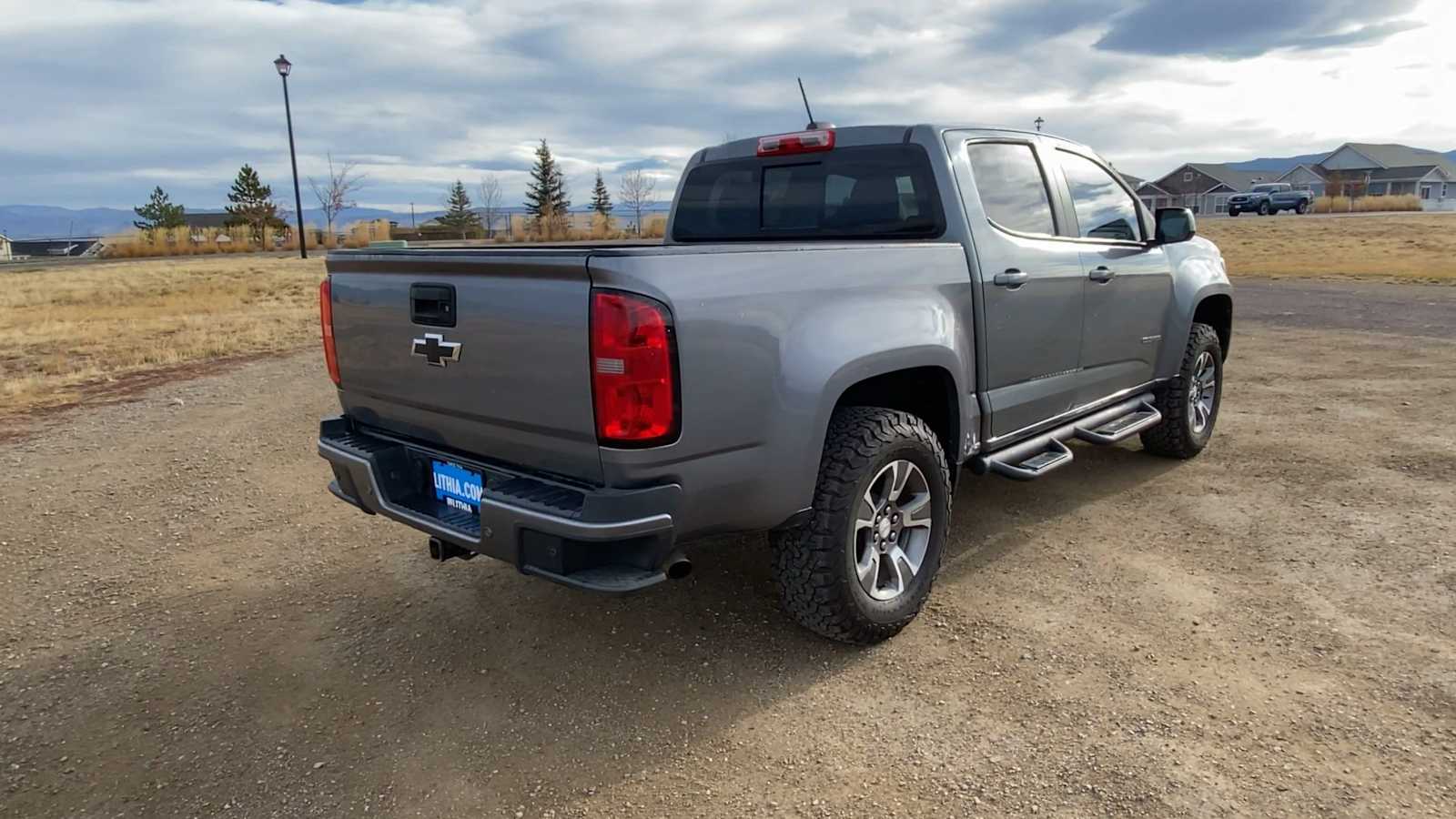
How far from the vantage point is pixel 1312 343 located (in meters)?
9.98

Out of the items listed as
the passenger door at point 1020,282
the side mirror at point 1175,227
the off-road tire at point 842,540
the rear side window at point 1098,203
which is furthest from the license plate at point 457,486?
the side mirror at point 1175,227

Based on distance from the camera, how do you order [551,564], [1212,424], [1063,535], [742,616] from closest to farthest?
[551,564] < [742,616] < [1063,535] < [1212,424]

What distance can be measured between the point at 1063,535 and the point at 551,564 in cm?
284

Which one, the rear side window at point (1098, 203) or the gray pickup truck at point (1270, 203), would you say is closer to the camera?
the rear side window at point (1098, 203)

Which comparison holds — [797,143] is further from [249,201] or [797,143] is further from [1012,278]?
[249,201]

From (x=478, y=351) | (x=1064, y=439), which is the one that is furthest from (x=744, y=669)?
(x=1064, y=439)

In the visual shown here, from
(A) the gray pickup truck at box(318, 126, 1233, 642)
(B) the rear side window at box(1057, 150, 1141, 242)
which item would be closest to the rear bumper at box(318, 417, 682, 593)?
(A) the gray pickup truck at box(318, 126, 1233, 642)

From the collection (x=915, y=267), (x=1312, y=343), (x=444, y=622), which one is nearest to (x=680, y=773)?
(x=444, y=622)

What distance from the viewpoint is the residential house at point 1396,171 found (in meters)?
76.6

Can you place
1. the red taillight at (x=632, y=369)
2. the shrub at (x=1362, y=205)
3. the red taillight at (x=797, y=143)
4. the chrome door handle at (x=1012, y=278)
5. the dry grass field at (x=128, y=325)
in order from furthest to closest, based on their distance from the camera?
1. the shrub at (x=1362, y=205)
2. the dry grass field at (x=128, y=325)
3. the red taillight at (x=797, y=143)
4. the chrome door handle at (x=1012, y=278)
5. the red taillight at (x=632, y=369)

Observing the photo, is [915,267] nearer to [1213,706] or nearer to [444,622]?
[1213,706]

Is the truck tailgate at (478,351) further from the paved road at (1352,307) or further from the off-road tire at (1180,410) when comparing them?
the paved road at (1352,307)

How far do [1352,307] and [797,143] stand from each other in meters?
12.7

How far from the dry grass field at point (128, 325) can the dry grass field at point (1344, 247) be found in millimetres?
19741
